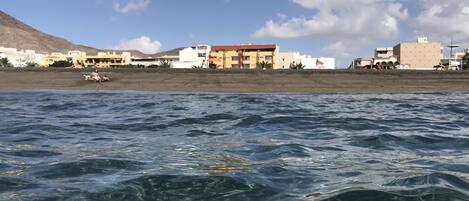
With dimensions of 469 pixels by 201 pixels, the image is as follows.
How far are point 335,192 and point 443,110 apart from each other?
43.1 feet

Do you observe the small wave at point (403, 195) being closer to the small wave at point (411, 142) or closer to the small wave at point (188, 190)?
the small wave at point (188, 190)

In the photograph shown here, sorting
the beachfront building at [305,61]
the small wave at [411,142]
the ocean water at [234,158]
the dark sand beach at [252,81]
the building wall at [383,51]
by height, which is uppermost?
the building wall at [383,51]

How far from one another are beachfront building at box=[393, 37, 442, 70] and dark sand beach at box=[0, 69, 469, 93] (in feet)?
454

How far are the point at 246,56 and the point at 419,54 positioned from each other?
5780 centimetres

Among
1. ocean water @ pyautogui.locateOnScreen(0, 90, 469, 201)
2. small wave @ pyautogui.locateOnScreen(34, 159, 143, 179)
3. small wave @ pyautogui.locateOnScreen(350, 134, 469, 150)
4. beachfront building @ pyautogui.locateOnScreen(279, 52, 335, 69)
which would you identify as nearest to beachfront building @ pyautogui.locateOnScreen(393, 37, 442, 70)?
beachfront building @ pyautogui.locateOnScreen(279, 52, 335, 69)

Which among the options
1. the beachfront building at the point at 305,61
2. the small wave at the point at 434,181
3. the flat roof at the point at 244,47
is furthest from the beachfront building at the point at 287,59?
the small wave at the point at 434,181

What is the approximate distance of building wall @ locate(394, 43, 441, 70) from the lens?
171288mm

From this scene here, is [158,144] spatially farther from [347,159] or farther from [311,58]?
[311,58]

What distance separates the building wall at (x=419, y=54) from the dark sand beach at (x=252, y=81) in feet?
454

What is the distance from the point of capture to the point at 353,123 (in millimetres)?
12883

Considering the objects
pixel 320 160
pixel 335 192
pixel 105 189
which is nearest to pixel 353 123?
pixel 320 160

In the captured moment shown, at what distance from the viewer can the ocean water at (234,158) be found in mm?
5660

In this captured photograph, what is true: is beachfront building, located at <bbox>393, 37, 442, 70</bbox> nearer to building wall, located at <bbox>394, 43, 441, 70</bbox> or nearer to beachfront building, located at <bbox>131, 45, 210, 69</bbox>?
building wall, located at <bbox>394, 43, 441, 70</bbox>

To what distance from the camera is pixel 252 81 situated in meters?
36.2
